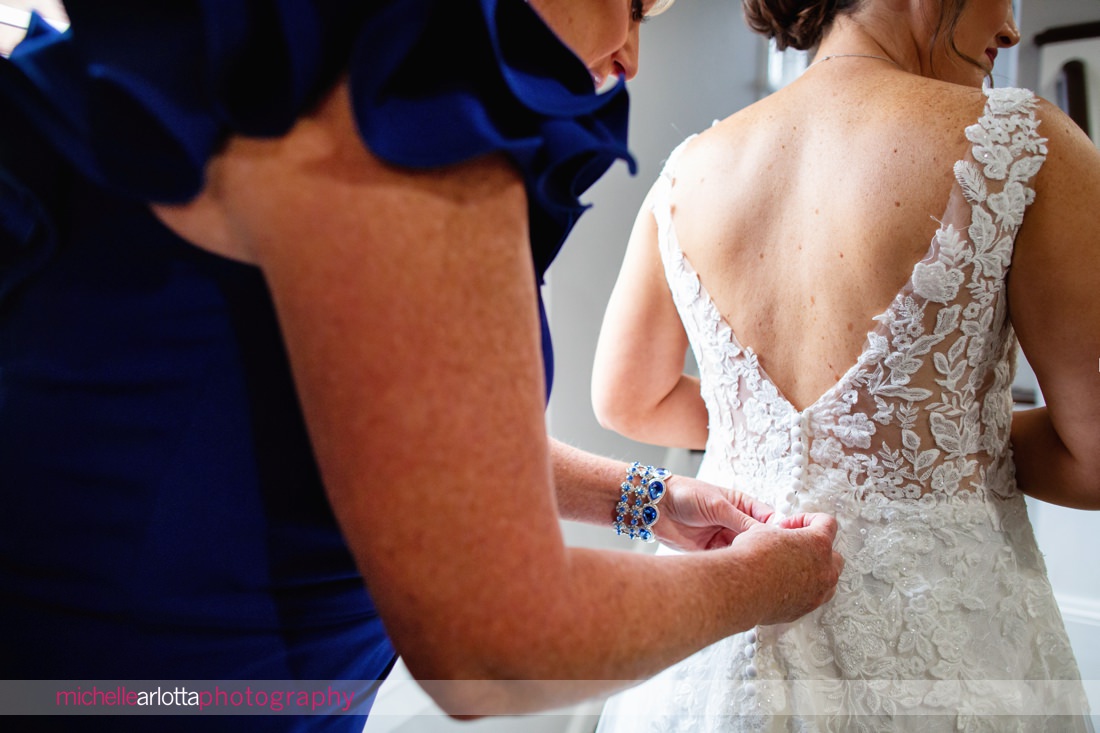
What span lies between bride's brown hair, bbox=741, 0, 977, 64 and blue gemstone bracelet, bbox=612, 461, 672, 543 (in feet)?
2.48

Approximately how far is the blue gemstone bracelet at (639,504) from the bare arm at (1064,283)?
491 millimetres

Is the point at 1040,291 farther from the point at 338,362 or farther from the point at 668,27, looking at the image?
the point at 668,27

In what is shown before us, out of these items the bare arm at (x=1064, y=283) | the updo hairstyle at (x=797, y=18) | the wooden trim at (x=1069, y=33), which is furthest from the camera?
the wooden trim at (x=1069, y=33)

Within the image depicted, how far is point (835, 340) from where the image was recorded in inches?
36.1

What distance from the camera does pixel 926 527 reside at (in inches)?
35.8

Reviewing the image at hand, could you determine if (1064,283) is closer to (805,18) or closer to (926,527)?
(926,527)

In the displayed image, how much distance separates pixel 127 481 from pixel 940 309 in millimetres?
878

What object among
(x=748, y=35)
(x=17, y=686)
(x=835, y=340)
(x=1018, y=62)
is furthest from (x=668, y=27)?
(x=17, y=686)

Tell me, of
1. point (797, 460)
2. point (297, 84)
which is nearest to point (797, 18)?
point (797, 460)

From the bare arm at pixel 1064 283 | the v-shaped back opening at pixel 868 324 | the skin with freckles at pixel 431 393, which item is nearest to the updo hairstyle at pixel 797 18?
the v-shaped back opening at pixel 868 324

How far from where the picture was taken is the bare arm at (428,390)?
347 mm

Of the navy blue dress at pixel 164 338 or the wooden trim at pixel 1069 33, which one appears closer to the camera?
the navy blue dress at pixel 164 338

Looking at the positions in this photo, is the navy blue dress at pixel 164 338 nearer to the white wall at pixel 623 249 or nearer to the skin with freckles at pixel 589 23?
the skin with freckles at pixel 589 23

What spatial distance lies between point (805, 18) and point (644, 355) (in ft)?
1.92
